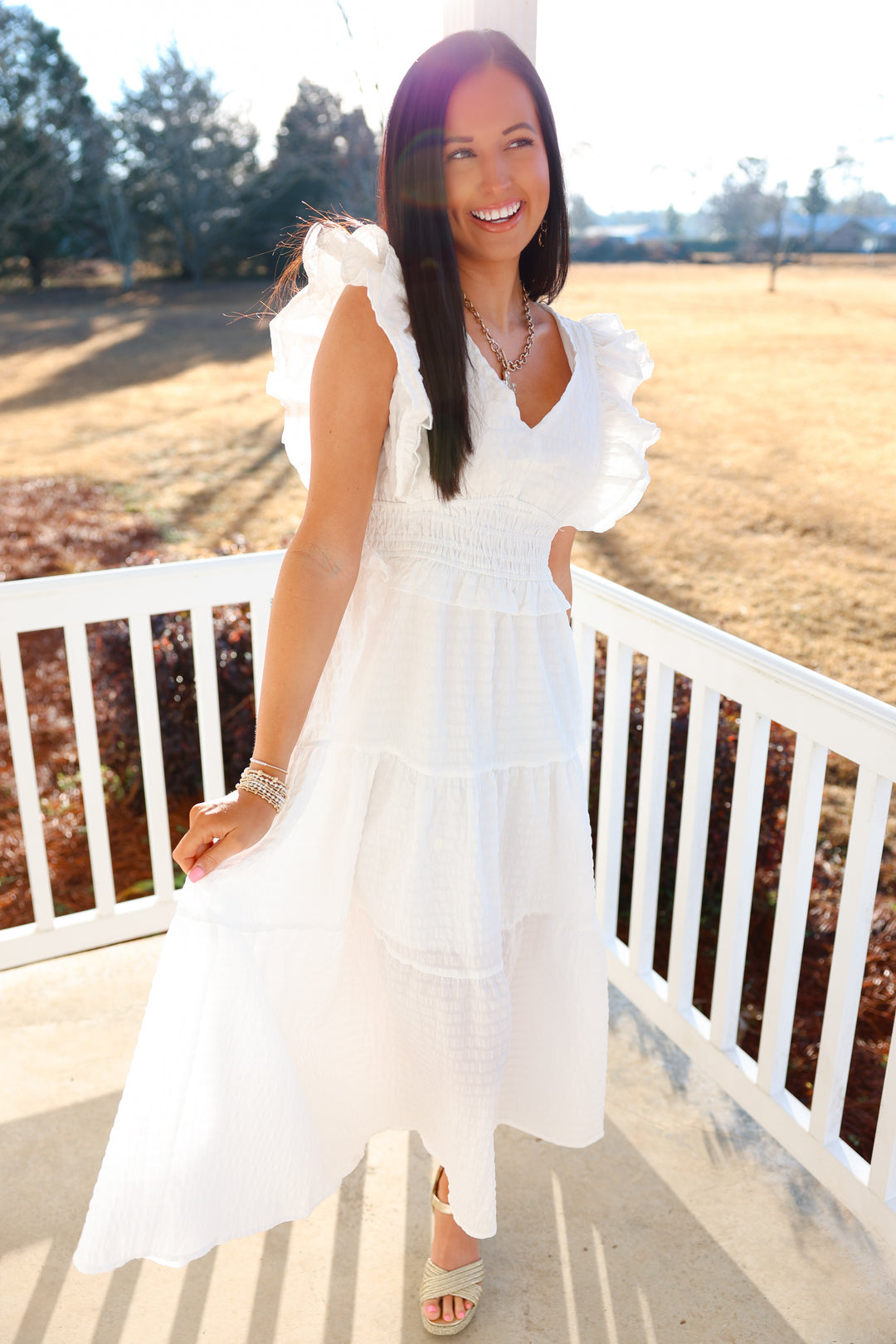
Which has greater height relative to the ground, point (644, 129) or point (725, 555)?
point (644, 129)

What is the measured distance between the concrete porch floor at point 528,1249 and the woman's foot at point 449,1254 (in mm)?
42

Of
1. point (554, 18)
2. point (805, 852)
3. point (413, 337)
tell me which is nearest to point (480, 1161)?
point (805, 852)

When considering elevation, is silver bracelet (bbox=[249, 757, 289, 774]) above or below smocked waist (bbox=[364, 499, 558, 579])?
below

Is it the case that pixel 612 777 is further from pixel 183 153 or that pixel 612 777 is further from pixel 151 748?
pixel 183 153

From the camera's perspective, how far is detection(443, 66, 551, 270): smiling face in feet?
3.75

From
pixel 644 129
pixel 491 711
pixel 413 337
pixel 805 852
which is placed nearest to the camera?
pixel 413 337

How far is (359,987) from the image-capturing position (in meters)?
1.34

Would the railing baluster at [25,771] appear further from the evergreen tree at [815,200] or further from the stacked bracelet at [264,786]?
the evergreen tree at [815,200]

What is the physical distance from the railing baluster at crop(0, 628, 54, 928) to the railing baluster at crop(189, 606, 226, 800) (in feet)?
1.16

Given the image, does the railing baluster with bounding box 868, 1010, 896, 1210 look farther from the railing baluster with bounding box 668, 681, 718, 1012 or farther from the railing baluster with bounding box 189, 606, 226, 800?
the railing baluster with bounding box 189, 606, 226, 800

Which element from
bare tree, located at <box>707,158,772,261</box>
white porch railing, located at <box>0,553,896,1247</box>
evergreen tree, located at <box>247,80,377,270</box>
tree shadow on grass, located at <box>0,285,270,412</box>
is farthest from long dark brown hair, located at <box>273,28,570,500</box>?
tree shadow on grass, located at <box>0,285,270,412</box>

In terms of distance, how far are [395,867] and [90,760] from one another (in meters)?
1.12

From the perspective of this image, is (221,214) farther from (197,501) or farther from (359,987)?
(359,987)

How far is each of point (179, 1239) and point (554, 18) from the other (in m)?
4.14
